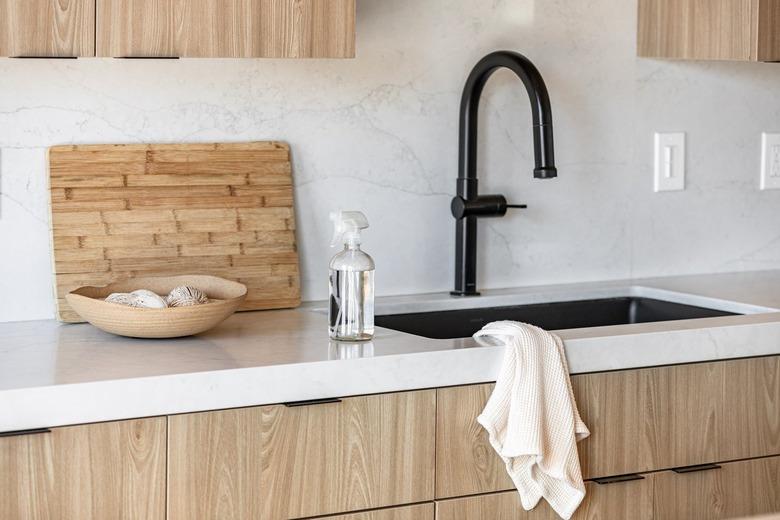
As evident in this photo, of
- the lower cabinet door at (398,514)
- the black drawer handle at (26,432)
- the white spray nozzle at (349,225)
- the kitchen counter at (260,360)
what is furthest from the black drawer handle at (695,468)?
the black drawer handle at (26,432)

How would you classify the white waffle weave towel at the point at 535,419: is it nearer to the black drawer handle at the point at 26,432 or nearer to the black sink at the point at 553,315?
the black sink at the point at 553,315

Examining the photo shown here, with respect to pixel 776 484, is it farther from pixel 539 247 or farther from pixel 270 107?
pixel 270 107

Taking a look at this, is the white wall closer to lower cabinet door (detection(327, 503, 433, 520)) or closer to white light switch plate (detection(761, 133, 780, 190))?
white light switch plate (detection(761, 133, 780, 190))

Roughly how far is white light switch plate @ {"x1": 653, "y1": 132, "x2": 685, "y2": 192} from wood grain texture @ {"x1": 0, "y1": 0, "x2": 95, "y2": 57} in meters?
1.38

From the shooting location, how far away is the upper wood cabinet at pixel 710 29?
2.49 meters

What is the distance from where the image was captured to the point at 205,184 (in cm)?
223

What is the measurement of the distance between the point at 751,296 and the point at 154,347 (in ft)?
4.19

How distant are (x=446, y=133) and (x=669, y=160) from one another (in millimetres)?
584

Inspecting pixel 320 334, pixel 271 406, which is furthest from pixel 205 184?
pixel 271 406

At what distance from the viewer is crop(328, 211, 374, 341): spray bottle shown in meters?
1.96

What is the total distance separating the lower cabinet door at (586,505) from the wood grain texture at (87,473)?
472 millimetres

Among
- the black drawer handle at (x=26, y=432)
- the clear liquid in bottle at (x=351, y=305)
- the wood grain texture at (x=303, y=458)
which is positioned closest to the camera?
the black drawer handle at (x=26, y=432)

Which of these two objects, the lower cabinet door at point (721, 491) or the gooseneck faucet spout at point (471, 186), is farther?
the gooseneck faucet spout at point (471, 186)

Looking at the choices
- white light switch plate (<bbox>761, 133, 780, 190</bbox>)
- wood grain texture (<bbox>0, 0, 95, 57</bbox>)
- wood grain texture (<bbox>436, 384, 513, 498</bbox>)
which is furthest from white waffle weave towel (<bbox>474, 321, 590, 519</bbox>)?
white light switch plate (<bbox>761, 133, 780, 190</bbox>)
